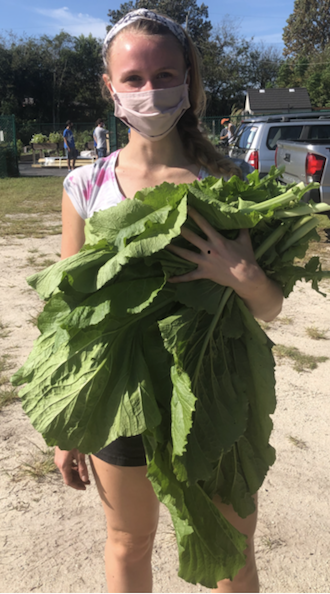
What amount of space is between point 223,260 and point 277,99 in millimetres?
39911

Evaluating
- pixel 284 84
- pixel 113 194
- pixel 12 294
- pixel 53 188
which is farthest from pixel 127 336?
Result: pixel 284 84

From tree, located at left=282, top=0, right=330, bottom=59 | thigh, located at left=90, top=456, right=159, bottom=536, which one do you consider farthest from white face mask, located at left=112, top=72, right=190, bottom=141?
tree, located at left=282, top=0, right=330, bottom=59

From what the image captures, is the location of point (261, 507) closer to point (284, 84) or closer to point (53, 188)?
point (53, 188)

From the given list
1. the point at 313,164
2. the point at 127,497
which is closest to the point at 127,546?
the point at 127,497

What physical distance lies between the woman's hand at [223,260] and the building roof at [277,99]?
3806cm

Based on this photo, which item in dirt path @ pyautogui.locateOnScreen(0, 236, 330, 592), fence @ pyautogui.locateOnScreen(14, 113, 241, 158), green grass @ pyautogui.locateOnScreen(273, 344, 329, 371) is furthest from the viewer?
fence @ pyautogui.locateOnScreen(14, 113, 241, 158)

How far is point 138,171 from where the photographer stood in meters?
1.79

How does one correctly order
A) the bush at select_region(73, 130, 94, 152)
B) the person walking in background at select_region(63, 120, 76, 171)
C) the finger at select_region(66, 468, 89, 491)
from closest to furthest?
the finger at select_region(66, 468, 89, 491), the person walking in background at select_region(63, 120, 76, 171), the bush at select_region(73, 130, 94, 152)

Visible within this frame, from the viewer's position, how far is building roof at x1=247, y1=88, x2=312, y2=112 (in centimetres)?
3607

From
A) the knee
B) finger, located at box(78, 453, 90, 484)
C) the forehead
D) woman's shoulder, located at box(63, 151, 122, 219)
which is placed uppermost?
the forehead

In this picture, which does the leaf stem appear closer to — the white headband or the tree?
the white headband

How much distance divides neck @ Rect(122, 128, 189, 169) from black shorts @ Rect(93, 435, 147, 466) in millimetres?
1014

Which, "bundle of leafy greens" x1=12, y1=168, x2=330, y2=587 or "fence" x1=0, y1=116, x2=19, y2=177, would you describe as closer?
"bundle of leafy greens" x1=12, y1=168, x2=330, y2=587

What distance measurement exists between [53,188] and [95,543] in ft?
51.7
